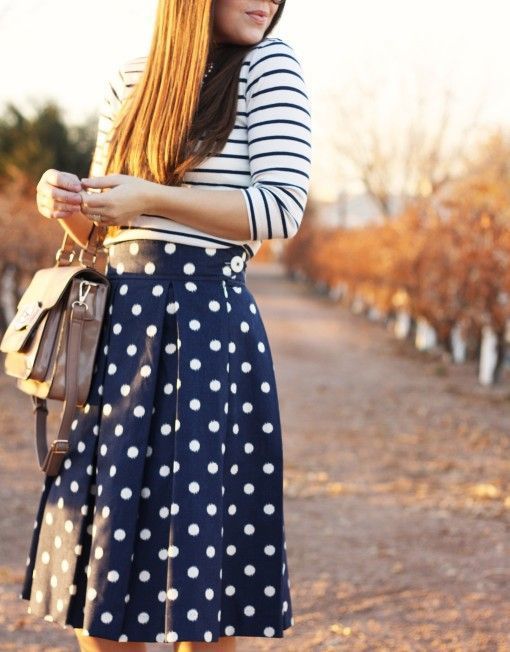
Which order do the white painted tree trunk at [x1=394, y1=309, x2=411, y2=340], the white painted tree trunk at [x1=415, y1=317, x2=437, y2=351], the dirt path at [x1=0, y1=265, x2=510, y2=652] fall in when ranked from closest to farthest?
the dirt path at [x1=0, y1=265, x2=510, y2=652] → the white painted tree trunk at [x1=415, y1=317, x2=437, y2=351] → the white painted tree trunk at [x1=394, y1=309, x2=411, y2=340]

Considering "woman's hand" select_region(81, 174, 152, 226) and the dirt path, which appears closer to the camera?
"woman's hand" select_region(81, 174, 152, 226)

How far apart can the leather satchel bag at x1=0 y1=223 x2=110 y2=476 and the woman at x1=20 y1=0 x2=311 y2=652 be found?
0.04 m

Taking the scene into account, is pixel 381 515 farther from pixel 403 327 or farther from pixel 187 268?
pixel 403 327

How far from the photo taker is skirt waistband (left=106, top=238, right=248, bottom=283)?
1866 millimetres

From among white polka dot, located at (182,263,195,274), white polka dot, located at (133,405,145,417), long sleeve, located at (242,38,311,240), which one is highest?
long sleeve, located at (242,38,311,240)

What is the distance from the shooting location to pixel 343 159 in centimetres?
3669

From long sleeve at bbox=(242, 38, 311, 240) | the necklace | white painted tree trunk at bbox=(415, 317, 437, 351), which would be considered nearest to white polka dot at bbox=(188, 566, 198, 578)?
long sleeve at bbox=(242, 38, 311, 240)

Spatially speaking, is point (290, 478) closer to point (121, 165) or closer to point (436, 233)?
point (121, 165)

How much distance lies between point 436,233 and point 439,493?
6.86 meters

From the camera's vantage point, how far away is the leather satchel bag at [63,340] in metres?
1.82

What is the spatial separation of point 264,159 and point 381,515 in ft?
11.3

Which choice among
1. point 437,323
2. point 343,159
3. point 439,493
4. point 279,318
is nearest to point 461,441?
point 439,493

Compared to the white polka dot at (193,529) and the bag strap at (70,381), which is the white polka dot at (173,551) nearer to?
the white polka dot at (193,529)

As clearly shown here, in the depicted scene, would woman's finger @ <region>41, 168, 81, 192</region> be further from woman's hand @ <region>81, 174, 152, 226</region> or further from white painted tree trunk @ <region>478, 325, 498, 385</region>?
white painted tree trunk @ <region>478, 325, 498, 385</region>
